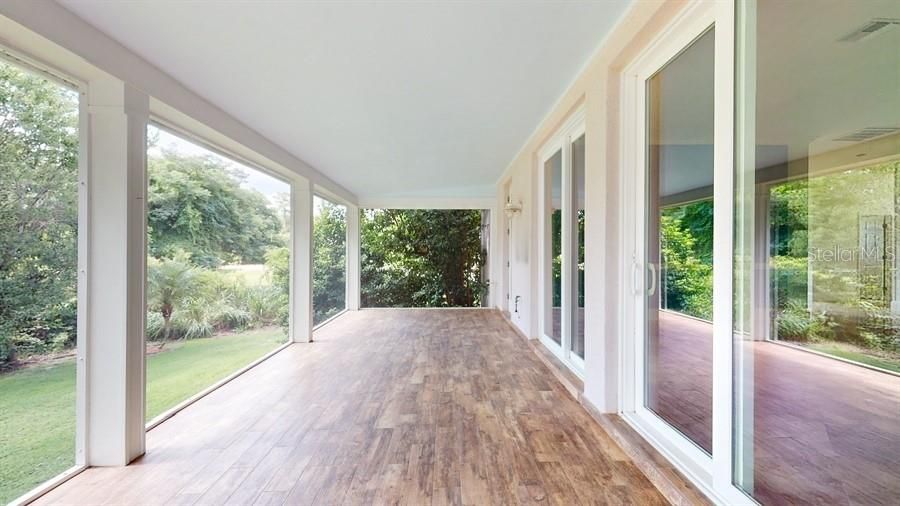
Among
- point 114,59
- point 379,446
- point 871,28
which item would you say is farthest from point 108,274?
point 871,28

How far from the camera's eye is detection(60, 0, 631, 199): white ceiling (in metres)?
1.73

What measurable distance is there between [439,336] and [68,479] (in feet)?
12.1

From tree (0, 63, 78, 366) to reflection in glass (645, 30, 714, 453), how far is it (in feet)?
10.2

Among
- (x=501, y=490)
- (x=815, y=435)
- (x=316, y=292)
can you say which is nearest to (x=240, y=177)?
(x=316, y=292)

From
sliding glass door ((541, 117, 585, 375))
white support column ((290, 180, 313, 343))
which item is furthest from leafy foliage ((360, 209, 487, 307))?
sliding glass door ((541, 117, 585, 375))

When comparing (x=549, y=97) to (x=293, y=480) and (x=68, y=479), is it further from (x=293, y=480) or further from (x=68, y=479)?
(x=68, y=479)

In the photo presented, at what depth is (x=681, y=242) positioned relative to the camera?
1.95 metres

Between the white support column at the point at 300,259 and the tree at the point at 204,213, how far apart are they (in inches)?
20.8

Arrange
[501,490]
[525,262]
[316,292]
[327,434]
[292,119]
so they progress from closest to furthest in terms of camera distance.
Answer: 1. [501,490]
2. [327,434]
3. [292,119]
4. [525,262]
5. [316,292]

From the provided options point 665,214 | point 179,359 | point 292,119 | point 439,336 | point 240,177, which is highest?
point 292,119

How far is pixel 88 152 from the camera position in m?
1.88

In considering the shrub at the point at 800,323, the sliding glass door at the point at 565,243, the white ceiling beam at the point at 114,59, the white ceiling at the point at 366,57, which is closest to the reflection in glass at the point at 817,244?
the shrub at the point at 800,323

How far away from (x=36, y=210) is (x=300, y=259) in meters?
2.93

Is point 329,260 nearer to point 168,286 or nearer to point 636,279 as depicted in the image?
point 168,286
